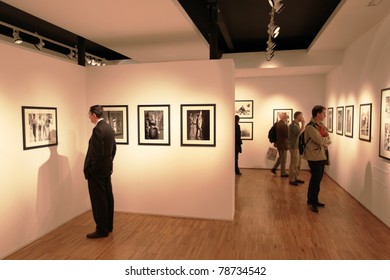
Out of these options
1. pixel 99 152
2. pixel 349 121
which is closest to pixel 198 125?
pixel 99 152

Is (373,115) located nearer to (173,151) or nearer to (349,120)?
(349,120)

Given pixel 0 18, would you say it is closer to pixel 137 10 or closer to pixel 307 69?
pixel 137 10

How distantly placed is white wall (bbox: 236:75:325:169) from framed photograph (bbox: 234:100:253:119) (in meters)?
0.11

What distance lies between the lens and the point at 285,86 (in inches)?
365

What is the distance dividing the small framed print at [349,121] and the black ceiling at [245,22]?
6.10 feet

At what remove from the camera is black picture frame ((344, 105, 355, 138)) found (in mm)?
6324

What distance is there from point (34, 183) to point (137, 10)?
2685mm

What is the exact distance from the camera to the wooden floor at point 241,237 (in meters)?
3.72

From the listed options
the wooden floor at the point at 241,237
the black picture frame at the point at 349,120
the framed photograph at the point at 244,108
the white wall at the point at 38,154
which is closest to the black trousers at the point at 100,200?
the wooden floor at the point at 241,237

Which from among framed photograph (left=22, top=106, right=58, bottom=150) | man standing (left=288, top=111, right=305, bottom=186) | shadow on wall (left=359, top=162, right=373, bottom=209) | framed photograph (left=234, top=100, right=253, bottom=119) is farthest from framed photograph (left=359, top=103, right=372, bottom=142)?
framed photograph (left=22, top=106, right=58, bottom=150)

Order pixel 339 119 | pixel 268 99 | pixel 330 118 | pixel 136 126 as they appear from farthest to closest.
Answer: pixel 268 99 < pixel 330 118 < pixel 339 119 < pixel 136 126

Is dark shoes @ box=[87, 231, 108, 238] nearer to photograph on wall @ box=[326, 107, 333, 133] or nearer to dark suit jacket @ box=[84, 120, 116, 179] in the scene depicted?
dark suit jacket @ box=[84, 120, 116, 179]

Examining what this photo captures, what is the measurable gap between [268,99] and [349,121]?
10.5ft

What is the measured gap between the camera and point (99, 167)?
4.12 meters
